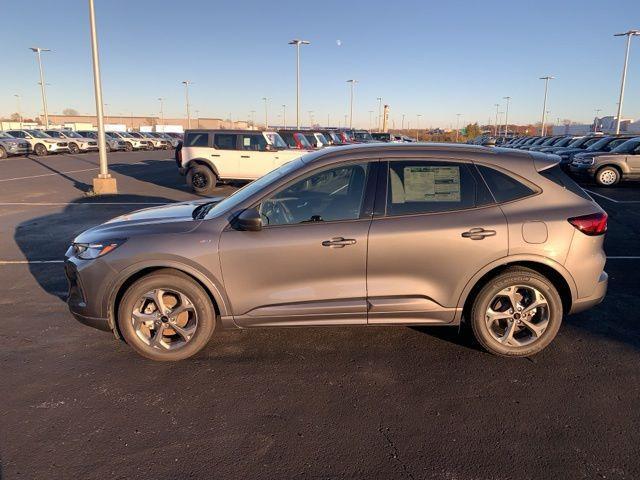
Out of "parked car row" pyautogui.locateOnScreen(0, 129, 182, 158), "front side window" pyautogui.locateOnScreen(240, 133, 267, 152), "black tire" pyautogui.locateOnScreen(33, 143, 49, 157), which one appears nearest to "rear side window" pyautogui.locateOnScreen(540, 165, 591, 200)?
"front side window" pyautogui.locateOnScreen(240, 133, 267, 152)

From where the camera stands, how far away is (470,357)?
153 inches

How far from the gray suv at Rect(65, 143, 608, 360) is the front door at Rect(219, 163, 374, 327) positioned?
0.01 m

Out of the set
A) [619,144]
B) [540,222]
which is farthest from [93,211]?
[619,144]

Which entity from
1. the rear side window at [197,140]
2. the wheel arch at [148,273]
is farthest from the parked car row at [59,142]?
the wheel arch at [148,273]

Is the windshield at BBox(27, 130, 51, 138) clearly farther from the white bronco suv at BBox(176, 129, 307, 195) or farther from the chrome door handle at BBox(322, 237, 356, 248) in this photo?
the chrome door handle at BBox(322, 237, 356, 248)

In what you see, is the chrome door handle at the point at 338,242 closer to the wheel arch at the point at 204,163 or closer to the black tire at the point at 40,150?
the wheel arch at the point at 204,163

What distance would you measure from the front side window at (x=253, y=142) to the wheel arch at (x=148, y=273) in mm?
11258

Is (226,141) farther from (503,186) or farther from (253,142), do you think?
(503,186)

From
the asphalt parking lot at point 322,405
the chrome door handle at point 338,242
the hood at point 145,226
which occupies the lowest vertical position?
the asphalt parking lot at point 322,405

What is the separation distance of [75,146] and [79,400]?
3715 centimetres

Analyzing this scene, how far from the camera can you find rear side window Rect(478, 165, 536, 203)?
3.74 m

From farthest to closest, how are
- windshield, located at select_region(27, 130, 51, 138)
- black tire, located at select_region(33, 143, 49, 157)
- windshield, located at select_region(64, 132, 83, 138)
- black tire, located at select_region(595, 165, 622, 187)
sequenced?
windshield, located at select_region(64, 132, 83, 138), windshield, located at select_region(27, 130, 51, 138), black tire, located at select_region(33, 143, 49, 157), black tire, located at select_region(595, 165, 622, 187)

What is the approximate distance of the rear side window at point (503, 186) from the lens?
374 cm

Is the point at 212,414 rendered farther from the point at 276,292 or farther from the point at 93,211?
the point at 93,211
